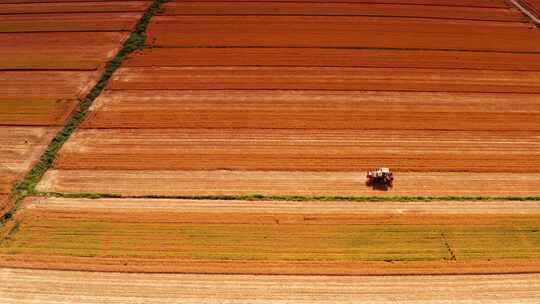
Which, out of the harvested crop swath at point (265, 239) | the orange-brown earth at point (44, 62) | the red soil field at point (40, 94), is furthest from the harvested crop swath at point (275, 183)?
the red soil field at point (40, 94)

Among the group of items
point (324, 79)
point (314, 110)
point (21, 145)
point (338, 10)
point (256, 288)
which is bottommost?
point (256, 288)

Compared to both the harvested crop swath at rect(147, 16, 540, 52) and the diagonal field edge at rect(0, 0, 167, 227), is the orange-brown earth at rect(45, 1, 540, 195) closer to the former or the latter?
the harvested crop swath at rect(147, 16, 540, 52)

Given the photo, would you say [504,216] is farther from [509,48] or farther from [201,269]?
[509,48]

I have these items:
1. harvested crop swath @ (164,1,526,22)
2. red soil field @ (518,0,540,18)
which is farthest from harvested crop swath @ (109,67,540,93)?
red soil field @ (518,0,540,18)

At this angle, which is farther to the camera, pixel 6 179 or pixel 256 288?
pixel 6 179

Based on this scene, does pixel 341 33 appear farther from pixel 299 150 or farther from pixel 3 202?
pixel 3 202

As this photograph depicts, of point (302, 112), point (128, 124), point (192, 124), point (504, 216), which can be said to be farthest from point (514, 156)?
point (128, 124)

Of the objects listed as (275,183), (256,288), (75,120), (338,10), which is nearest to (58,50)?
(75,120)
